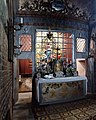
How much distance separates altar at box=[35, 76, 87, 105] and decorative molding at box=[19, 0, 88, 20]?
3183 millimetres

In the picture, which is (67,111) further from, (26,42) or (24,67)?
(24,67)

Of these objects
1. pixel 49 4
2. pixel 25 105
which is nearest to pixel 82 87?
pixel 25 105

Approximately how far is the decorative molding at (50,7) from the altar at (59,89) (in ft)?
10.4

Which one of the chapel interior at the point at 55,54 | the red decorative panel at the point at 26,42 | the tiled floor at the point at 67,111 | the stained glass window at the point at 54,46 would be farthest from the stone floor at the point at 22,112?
the red decorative panel at the point at 26,42

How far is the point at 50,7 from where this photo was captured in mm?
7137

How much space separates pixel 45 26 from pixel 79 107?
394cm

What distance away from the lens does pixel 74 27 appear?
778cm

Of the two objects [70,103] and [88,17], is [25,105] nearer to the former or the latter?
[70,103]

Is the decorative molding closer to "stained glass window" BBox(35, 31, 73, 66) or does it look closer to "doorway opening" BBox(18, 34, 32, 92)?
"stained glass window" BBox(35, 31, 73, 66)

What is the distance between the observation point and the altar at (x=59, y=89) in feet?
20.3

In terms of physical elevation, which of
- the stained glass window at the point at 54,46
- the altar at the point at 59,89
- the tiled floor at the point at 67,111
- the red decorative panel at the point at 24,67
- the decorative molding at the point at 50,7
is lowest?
the tiled floor at the point at 67,111

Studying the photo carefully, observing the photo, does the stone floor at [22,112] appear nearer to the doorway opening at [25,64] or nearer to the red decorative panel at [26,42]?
the doorway opening at [25,64]

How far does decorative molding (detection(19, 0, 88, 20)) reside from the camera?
6902mm

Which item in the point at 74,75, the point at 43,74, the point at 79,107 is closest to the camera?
the point at 79,107
